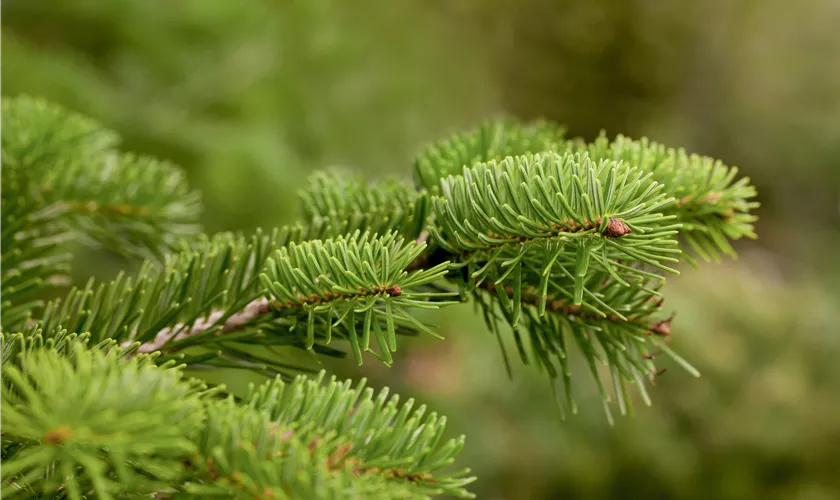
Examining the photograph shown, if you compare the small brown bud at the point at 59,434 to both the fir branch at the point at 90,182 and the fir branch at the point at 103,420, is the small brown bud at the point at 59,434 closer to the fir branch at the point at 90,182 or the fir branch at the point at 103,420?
the fir branch at the point at 103,420

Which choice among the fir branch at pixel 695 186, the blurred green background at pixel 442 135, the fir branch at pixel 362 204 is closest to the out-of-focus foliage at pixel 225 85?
the blurred green background at pixel 442 135

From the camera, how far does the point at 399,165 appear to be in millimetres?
1465

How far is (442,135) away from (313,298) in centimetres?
134

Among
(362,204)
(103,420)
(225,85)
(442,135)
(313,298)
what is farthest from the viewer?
(442,135)

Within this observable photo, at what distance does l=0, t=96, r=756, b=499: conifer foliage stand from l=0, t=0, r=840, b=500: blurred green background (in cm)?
59

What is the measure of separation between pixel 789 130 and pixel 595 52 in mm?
1333

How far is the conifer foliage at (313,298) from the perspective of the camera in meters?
0.18

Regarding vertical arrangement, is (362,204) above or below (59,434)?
above

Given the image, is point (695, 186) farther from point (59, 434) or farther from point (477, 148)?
point (59, 434)

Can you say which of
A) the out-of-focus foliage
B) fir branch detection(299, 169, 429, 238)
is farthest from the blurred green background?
fir branch detection(299, 169, 429, 238)

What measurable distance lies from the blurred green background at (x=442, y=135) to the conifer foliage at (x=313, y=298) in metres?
0.59

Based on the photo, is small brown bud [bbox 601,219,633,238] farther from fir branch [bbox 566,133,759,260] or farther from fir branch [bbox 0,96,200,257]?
fir branch [bbox 0,96,200,257]

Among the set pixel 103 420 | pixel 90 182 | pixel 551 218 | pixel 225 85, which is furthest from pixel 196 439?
pixel 225 85

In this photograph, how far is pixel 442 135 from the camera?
61.7 inches
